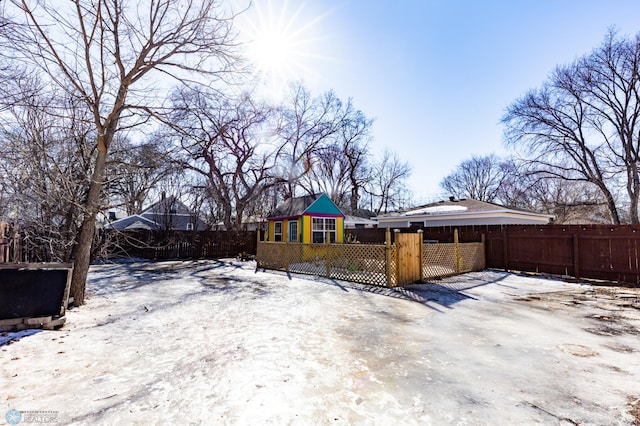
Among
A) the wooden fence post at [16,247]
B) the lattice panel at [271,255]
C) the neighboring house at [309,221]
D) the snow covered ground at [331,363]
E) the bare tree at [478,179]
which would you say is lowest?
the snow covered ground at [331,363]

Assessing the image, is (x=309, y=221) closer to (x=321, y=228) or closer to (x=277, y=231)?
(x=321, y=228)

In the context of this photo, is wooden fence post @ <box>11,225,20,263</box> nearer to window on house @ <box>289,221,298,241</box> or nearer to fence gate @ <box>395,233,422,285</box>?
fence gate @ <box>395,233,422,285</box>

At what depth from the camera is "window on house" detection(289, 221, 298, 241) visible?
1483 centimetres

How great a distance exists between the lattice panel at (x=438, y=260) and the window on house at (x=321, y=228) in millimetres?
5995

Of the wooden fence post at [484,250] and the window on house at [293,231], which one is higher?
the window on house at [293,231]

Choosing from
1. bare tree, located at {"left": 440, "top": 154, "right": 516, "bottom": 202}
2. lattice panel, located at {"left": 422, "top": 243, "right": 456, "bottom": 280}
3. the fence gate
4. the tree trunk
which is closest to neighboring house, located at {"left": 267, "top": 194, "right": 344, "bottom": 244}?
lattice panel, located at {"left": 422, "top": 243, "right": 456, "bottom": 280}

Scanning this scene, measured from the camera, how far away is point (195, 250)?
17516 mm

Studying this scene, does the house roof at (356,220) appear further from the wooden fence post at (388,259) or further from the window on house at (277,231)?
the wooden fence post at (388,259)

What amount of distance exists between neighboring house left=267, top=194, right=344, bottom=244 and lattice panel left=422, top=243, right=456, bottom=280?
5450 mm

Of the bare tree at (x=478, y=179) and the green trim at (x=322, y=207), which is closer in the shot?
the green trim at (x=322, y=207)

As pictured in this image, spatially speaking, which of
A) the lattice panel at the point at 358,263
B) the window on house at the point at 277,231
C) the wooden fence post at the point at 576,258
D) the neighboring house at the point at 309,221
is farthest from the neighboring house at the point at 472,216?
the lattice panel at the point at 358,263

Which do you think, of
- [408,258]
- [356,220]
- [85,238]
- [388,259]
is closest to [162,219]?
[356,220]

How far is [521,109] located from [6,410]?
2627 centimetres

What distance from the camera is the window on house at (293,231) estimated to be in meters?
14.8
